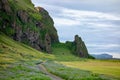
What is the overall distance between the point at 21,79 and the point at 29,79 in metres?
2.06

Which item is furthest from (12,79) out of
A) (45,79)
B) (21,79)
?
(45,79)

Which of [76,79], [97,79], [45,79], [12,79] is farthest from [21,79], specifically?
[97,79]

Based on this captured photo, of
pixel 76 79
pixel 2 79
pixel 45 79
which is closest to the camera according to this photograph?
pixel 2 79

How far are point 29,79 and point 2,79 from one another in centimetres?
564

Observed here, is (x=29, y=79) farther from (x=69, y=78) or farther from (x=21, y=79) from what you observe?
(x=69, y=78)

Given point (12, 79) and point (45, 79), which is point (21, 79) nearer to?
point (12, 79)

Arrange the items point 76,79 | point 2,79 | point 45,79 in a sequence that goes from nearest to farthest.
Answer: point 2,79 < point 45,79 < point 76,79

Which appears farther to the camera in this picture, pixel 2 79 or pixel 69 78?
pixel 69 78

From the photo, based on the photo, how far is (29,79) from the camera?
6775 centimetres

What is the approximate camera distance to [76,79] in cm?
7544

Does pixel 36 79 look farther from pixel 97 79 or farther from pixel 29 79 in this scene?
pixel 97 79

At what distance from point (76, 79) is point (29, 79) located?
41.4 ft

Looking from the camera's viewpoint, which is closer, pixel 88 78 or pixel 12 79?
pixel 12 79

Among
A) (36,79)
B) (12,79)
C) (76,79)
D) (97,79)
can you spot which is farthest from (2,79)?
(97,79)
